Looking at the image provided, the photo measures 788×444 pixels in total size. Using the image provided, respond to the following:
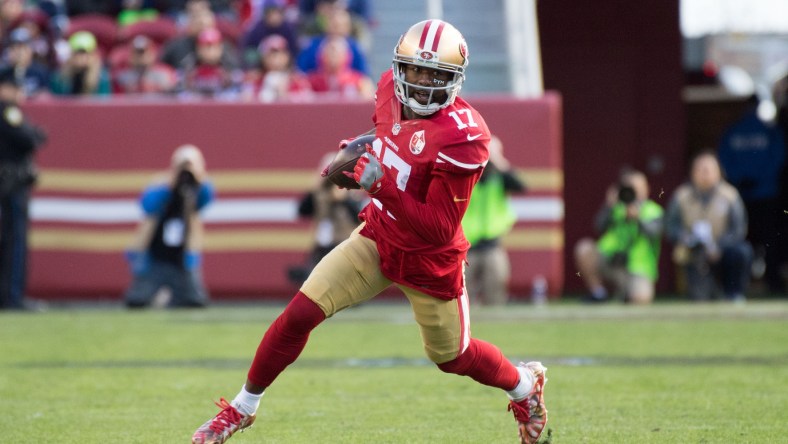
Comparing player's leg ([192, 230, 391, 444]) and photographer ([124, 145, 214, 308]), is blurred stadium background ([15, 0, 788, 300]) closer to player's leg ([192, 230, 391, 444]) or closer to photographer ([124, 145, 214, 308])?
photographer ([124, 145, 214, 308])

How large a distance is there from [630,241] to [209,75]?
4.48m

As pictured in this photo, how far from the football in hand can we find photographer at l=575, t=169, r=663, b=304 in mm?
8183

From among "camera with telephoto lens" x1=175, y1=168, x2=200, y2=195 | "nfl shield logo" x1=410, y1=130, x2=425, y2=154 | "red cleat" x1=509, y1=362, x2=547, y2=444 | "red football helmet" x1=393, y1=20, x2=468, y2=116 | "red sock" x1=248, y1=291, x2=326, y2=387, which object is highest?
"red football helmet" x1=393, y1=20, x2=468, y2=116

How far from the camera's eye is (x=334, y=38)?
13.3 metres

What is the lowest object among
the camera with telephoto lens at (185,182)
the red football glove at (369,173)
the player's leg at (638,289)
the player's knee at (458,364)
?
the player's leg at (638,289)

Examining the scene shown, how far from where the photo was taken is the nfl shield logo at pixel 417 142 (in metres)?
4.96

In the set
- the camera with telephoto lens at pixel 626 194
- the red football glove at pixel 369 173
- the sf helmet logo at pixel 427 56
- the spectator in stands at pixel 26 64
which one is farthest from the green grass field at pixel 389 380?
the spectator in stands at pixel 26 64

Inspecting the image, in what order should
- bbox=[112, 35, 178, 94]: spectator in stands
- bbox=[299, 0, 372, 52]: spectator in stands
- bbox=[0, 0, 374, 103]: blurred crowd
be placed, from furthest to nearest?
1. bbox=[299, 0, 372, 52]: spectator in stands
2. bbox=[112, 35, 178, 94]: spectator in stands
3. bbox=[0, 0, 374, 103]: blurred crowd

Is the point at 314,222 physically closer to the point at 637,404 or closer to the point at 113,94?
the point at 113,94

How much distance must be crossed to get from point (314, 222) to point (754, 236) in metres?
A: 5.78

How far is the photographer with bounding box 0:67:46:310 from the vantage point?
11.8 m

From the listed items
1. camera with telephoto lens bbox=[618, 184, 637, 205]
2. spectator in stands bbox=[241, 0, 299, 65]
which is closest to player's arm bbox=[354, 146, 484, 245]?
camera with telephoto lens bbox=[618, 184, 637, 205]

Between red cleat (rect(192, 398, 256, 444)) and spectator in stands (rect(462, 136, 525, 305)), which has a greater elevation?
red cleat (rect(192, 398, 256, 444))

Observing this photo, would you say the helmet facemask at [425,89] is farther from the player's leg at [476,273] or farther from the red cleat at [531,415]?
the player's leg at [476,273]
